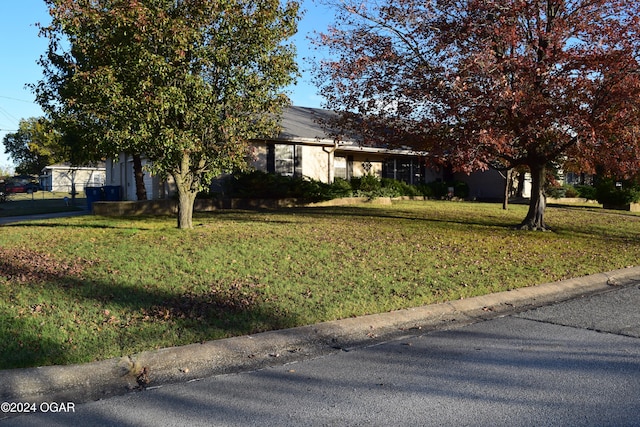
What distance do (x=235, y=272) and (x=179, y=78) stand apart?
511cm

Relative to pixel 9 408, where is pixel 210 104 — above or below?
above

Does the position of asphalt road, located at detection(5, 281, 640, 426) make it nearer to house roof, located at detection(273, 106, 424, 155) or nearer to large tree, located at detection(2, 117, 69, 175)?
house roof, located at detection(273, 106, 424, 155)

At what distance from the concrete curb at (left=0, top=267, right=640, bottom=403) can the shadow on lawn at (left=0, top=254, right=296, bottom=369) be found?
23cm

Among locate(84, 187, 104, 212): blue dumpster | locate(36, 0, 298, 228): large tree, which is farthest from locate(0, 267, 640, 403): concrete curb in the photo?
locate(84, 187, 104, 212): blue dumpster

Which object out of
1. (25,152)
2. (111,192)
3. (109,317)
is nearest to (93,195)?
(111,192)

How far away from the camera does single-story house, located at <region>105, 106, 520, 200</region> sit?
2267 centimetres

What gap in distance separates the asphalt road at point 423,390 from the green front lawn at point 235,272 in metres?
0.91

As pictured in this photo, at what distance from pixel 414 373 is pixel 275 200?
1583 cm

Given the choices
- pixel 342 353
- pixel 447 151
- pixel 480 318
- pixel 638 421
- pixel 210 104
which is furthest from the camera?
pixel 447 151

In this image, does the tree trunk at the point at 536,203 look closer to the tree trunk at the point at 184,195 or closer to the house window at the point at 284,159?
the tree trunk at the point at 184,195

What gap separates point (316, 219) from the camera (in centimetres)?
1545

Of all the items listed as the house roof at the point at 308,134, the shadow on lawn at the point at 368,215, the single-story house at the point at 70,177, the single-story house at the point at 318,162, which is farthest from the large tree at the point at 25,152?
the shadow on lawn at the point at 368,215

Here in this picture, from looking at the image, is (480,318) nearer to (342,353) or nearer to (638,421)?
(342,353)

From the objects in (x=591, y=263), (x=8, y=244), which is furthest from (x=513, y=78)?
(x=8, y=244)
